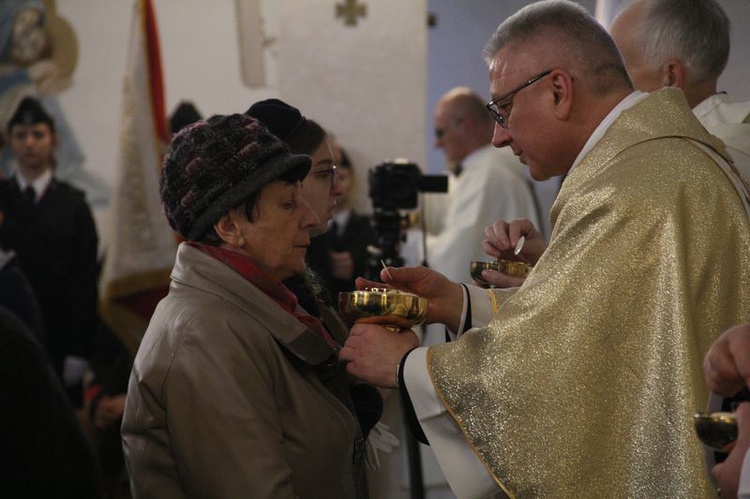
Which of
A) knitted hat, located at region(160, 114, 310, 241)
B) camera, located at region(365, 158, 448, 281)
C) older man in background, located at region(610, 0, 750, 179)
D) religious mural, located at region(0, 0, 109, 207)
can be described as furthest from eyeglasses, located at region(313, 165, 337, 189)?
religious mural, located at region(0, 0, 109, 207)

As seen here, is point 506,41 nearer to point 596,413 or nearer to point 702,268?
point 702,268

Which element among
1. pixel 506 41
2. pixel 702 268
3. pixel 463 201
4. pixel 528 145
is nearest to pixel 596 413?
pixel 702 268

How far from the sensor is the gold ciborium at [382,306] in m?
2.42

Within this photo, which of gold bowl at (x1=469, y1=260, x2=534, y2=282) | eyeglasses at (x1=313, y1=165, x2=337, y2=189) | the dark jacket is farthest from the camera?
the dark jacket

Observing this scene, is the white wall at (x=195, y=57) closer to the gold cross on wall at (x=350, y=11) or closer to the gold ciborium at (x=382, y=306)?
the gold cross on wall at (x=350, y=11)

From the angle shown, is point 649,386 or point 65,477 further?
point 65,477

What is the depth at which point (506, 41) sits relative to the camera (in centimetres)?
271

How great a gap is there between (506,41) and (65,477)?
5.41ft

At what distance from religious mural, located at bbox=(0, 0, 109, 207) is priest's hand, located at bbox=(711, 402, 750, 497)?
749 centimetres

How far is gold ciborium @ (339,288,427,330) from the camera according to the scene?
242 centimetres

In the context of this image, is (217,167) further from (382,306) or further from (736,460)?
(736,460)

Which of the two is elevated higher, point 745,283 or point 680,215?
point 680,215

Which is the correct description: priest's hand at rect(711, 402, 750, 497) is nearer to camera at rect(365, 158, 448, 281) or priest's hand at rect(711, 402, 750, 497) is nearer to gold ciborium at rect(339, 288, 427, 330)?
gold ciborium at rect(339, 288, 427, 330)

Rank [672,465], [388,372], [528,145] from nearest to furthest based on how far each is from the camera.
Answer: [672,465]
[388,372]
[528,145]
